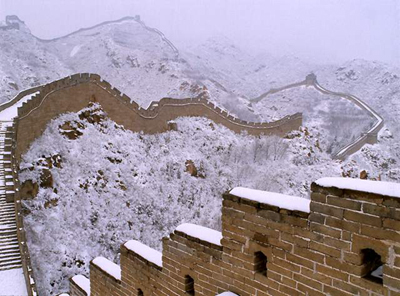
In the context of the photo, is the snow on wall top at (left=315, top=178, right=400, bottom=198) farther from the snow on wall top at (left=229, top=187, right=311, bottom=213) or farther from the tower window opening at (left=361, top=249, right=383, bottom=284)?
the tower window opening at (left=361, top=249, right=383, bottom=284)

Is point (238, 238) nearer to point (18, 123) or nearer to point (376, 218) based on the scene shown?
point (376, 218)

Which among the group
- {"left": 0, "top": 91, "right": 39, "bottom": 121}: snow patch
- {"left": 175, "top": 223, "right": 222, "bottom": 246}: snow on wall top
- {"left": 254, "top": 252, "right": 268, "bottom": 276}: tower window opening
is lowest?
{"left": 254, "top": 252, "right": 268, "bottom": 276}: tower window opening

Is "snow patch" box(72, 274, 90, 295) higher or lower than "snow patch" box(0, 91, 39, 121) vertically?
lower

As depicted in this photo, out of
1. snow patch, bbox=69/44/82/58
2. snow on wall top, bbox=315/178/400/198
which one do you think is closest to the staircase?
snow on wall top, bbox=315/178/400/198

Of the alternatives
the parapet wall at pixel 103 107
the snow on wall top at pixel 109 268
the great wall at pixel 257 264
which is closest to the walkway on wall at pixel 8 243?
the parapet wall at pixel 103 107

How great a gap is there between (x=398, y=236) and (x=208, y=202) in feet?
61.9

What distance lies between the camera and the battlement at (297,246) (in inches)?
102

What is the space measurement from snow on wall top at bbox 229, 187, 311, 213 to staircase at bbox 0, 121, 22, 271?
10334 mm

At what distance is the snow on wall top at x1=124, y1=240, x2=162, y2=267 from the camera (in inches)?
196

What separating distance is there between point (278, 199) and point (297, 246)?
1.51 ft

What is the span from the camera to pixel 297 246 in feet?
10.3

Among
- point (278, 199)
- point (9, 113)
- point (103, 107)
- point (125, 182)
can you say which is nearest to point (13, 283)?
point (125, 182)

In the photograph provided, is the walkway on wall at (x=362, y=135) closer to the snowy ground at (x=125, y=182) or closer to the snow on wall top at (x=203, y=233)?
the snowy ground at (x=125, y=182)

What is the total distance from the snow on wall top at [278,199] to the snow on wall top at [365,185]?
0.33 metres
